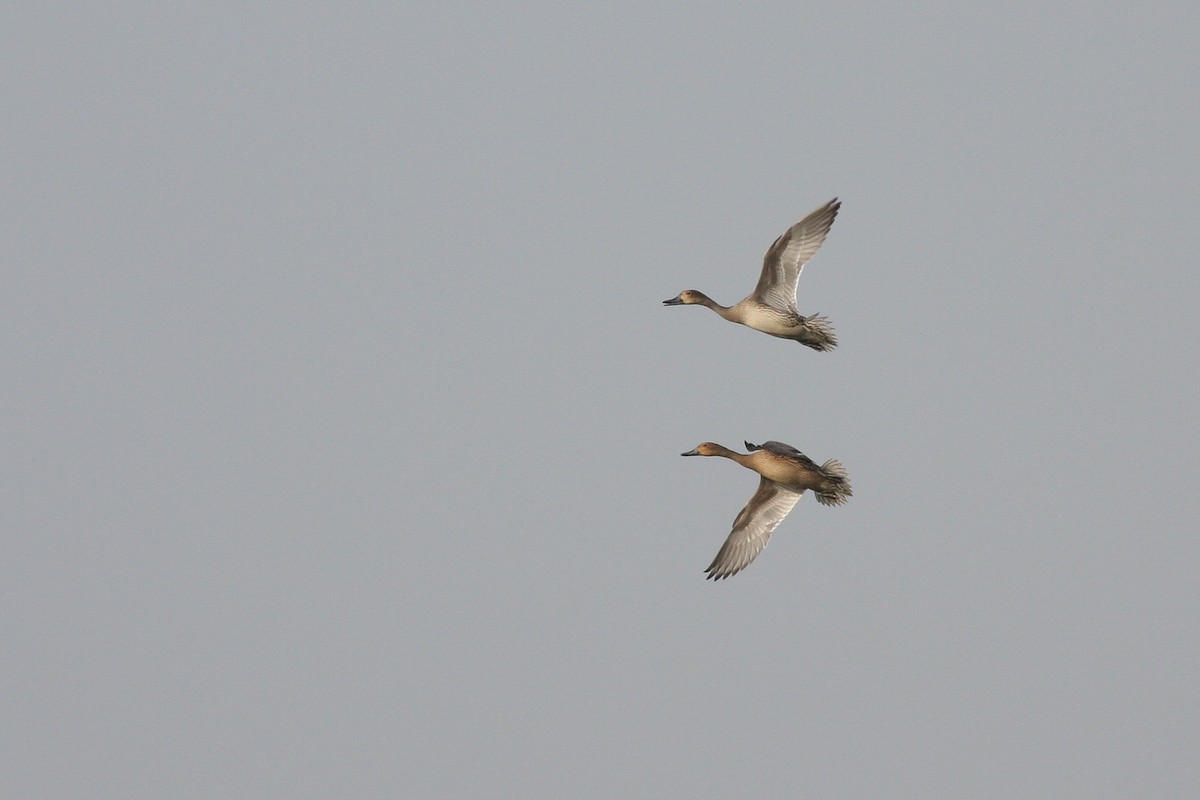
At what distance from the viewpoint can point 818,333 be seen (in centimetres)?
2697

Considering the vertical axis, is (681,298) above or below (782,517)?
above

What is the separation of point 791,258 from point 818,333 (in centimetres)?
159

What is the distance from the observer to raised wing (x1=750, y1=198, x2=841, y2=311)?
27.7m

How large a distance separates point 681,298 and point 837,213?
12.9 feet

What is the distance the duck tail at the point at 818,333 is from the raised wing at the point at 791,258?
2.20ft

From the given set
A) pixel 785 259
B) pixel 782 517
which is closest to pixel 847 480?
pixel 782 517

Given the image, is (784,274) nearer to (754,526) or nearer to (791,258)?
(791,258)

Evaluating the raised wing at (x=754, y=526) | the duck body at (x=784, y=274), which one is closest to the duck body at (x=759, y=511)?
the raised wing at (x=754, y=526)

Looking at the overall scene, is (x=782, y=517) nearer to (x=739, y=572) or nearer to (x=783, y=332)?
(x=739, y=572)

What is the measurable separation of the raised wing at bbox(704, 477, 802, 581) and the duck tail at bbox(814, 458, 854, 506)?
0.85 meters

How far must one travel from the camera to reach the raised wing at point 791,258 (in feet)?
90.8

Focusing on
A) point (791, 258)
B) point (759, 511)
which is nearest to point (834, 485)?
point (759, 511)

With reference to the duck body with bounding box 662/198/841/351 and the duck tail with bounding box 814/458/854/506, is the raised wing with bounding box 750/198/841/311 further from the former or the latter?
the duck tail with bounding box 814/458/854/506

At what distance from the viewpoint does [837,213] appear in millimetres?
27828
